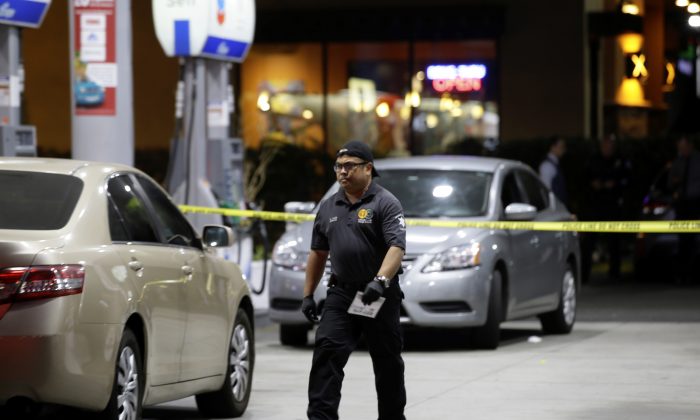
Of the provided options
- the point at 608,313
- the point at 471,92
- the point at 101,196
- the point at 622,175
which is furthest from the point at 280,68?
the point at 101,196

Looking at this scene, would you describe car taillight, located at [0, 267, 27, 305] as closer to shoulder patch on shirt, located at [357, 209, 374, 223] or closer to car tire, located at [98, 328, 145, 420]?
car tire, located at [98, 328, 145, 420]

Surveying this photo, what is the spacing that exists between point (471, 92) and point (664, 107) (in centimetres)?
803

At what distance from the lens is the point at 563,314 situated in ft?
51.0

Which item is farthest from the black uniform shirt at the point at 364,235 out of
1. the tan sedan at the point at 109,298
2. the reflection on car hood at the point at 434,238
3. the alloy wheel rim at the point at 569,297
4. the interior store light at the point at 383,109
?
the interior store light at the point at 383,109

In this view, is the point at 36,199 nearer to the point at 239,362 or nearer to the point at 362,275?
the point at 362,275

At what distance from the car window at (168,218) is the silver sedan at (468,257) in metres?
3.47

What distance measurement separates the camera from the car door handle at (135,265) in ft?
27.2

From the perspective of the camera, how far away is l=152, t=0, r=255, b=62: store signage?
49.8 ft

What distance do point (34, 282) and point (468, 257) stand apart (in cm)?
658

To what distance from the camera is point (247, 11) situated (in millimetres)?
Result: 15945

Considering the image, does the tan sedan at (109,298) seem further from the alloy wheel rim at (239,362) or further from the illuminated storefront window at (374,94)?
the illuminated storefront window at (374,94)

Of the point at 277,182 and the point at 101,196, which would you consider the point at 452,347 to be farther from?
the point at 277,182

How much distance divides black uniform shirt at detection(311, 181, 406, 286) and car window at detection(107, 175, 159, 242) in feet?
3.37

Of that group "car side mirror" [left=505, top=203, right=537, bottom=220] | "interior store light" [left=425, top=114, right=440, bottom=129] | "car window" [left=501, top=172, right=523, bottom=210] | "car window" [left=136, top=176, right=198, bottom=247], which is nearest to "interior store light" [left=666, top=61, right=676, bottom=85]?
"interior store light" [left=425, top=114, right=440, bottom=129]
